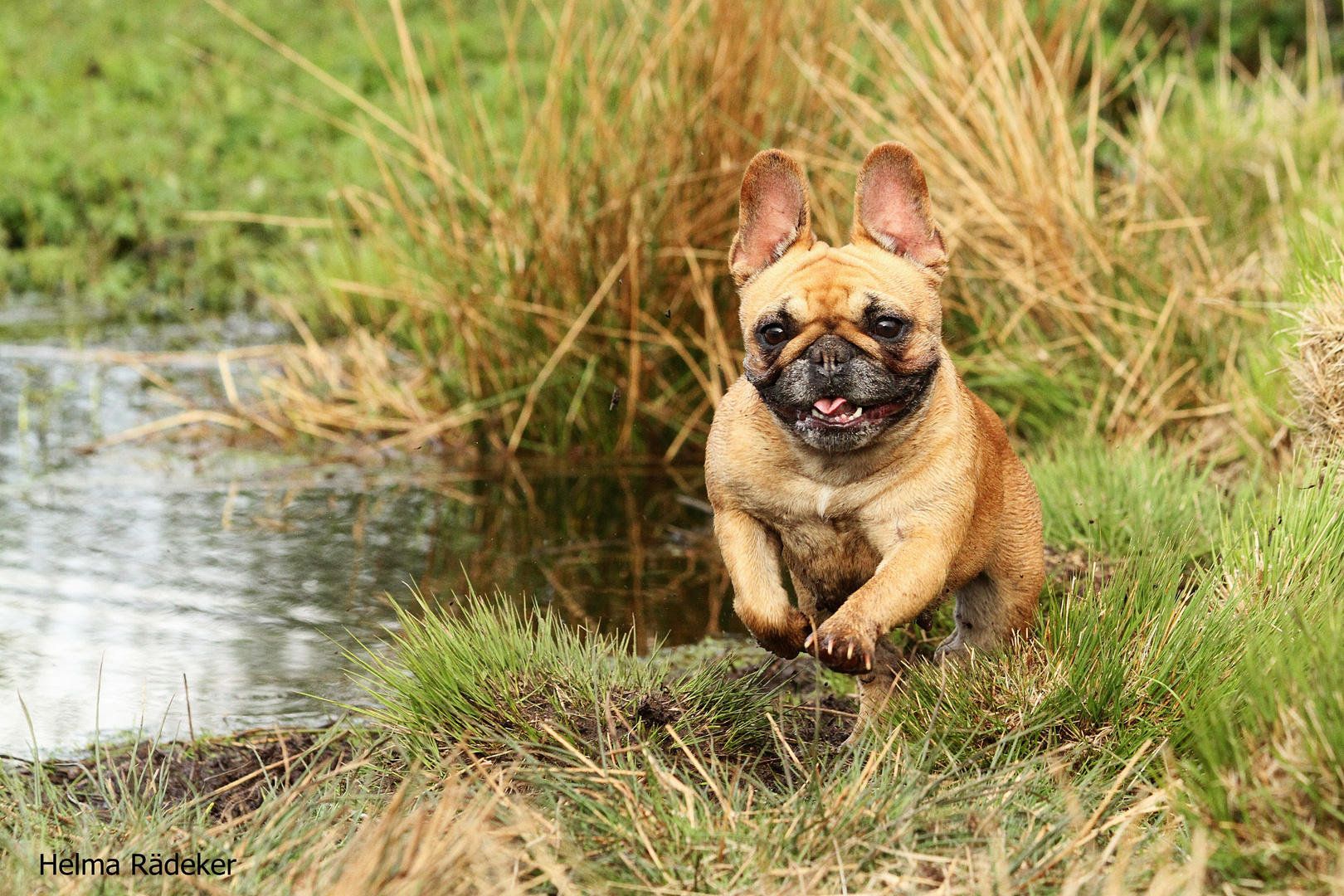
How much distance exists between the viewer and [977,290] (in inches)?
273

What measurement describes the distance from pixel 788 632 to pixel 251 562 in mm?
2920

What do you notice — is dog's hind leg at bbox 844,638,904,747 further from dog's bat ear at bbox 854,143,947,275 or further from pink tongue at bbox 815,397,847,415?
dog's bat ear at bbox 854,143,947,275

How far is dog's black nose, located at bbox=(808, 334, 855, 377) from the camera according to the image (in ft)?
11.2

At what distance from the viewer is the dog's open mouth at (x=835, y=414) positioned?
3.46 m

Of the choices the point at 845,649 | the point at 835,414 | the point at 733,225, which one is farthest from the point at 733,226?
the point at 845,649

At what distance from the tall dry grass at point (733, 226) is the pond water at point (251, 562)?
1.50 feet

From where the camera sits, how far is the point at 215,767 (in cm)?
387

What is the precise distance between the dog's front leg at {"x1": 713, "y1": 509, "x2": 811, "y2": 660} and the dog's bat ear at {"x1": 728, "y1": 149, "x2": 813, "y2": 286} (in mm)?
713

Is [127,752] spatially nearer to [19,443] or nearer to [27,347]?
[19,443]

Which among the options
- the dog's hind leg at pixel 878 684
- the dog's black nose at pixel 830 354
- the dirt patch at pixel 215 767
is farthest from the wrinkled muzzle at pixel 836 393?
the dirt patch at pixel 215 767

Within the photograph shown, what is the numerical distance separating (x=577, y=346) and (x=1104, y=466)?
2770 millimetres

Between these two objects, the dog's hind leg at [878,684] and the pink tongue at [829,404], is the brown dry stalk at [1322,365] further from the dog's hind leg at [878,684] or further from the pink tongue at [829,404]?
the pink tongue at [829,404]

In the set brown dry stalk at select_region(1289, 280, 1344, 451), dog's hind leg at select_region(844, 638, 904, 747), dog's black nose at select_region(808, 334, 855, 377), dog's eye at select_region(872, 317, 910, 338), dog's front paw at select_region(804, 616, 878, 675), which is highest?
dog's eye at select_region(872, 317, 910, 338)

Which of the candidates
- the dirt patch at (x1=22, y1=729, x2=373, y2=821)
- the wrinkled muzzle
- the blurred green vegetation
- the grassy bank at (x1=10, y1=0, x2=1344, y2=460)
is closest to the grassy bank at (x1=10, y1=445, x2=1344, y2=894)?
the dirt patch at (x1=22, y1=729, x2=373, y2=821)
